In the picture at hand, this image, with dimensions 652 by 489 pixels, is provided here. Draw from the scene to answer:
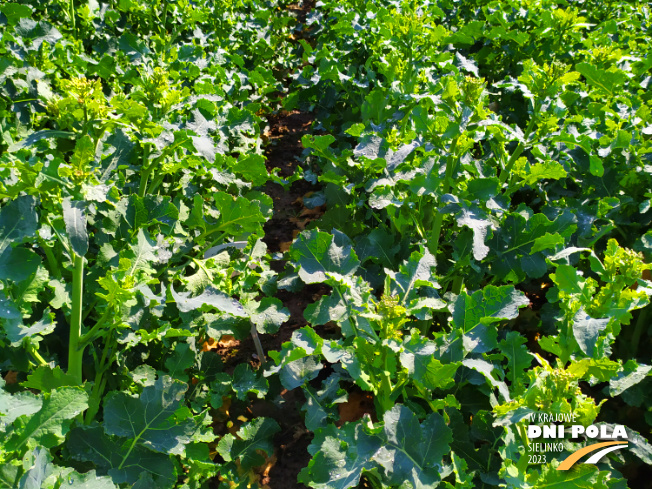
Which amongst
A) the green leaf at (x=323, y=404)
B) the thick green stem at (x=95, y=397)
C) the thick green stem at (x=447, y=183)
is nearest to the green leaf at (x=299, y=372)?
the green leaf at (x=323, y=404)

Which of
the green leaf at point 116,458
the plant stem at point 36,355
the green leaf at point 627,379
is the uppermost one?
the green leaf at point 627,379

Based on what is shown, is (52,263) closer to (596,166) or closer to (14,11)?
(14,11)

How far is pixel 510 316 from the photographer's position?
220 centimetres

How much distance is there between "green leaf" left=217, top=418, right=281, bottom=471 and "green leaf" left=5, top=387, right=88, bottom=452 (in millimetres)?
814

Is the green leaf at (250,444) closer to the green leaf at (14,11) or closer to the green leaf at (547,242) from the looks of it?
the green leaf at (547,242)

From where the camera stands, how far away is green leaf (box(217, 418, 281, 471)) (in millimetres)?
2463

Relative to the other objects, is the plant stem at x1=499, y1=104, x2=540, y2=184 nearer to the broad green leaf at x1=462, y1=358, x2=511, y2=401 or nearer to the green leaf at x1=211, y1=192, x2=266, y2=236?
the broad green leaf at x1=462, y1=358, x2=511, y2=401

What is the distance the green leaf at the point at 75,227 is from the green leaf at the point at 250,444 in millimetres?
1118

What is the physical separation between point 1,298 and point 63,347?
717mm

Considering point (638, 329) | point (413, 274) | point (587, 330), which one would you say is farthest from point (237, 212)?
point (638, 329)

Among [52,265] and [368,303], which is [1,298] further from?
[368,303]

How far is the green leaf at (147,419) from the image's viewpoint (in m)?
2.08

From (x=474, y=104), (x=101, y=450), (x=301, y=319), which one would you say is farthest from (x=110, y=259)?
(x=474, y=104)

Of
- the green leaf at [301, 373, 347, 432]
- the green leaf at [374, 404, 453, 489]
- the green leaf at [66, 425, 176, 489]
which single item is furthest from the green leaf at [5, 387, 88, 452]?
the green leaf at [374, 404, 453, 489]
